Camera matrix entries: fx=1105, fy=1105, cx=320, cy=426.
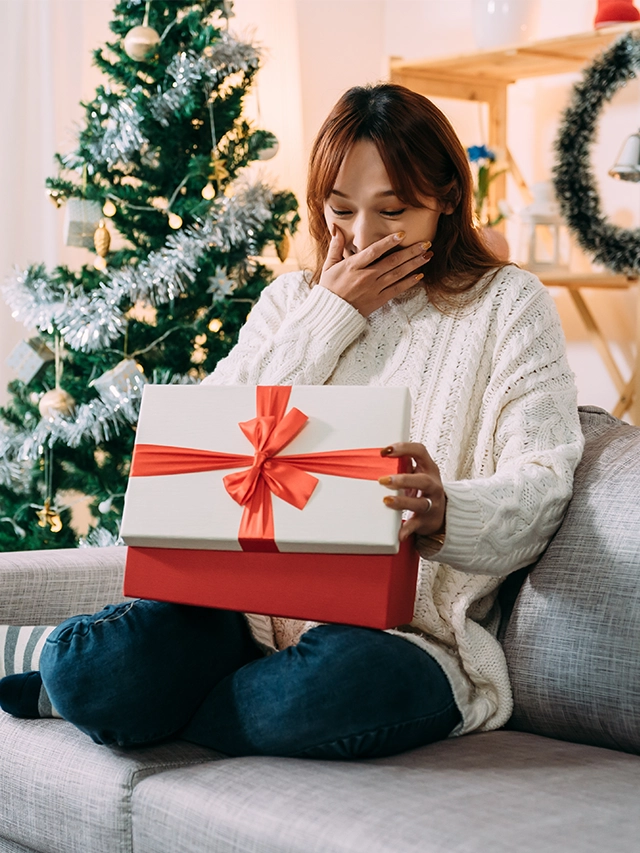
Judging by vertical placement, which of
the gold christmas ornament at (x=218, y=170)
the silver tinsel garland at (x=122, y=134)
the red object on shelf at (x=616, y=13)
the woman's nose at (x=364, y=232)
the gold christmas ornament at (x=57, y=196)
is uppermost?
the red object on shelf at (x=616, y=13)

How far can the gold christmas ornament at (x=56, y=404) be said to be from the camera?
7.30 feet

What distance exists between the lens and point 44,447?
7.43 ft

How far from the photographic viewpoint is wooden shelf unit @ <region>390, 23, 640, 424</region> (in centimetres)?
283

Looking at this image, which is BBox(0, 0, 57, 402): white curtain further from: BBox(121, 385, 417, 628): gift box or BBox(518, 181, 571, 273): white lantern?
BBox(121, 385, 417, 628): gift box

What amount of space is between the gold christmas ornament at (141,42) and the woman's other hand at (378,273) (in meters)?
0.95

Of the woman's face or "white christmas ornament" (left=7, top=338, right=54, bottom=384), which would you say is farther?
"white christmas ornament" (left=7, top=338, right=54, bottom=384)

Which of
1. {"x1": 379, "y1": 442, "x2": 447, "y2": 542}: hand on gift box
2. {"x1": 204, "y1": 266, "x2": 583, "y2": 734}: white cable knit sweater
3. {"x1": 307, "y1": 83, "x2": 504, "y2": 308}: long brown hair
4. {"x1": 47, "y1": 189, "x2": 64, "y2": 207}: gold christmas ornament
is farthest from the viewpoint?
{"x1": 47, "y1": 189, "x2": 64, "y2": 207}: gold christmas ornament

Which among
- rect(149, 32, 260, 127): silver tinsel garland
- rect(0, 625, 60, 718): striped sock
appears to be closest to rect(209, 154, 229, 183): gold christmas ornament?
rect(149, 32, 260, 127): silver tinsel garland

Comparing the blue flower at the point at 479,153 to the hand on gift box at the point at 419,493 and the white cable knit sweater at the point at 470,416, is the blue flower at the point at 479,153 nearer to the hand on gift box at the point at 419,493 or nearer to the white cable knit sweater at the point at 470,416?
the white cable knit sweater at the point at 470,416

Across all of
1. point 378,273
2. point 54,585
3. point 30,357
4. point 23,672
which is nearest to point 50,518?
point 30,357

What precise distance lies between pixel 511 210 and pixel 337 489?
2242 mm

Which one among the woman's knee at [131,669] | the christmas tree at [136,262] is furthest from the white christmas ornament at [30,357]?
the woman's knee at [131,669]

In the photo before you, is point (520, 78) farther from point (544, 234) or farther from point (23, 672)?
point (23, 672)

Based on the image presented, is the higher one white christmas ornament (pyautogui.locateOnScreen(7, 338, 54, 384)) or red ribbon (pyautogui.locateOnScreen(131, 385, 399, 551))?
red ribbon (pyautogui.locateOnScreen(131, 385, 399, 551))
